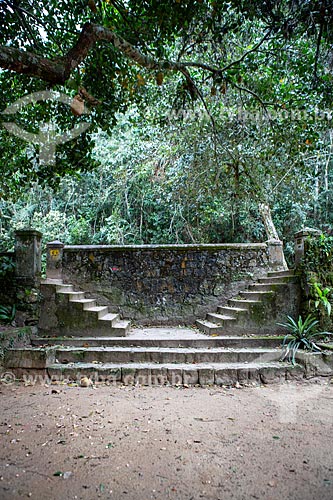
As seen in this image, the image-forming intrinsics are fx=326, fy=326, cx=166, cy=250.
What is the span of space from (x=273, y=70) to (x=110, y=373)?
4861mm

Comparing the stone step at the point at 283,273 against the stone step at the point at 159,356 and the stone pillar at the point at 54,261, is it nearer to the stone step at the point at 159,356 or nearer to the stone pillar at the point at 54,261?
the stone step at the point at 159,356

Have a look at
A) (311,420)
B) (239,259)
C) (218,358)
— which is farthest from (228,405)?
(239,259)

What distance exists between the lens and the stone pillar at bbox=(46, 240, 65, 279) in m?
6.33

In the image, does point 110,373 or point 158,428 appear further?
point 110,373

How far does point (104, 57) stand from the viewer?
4.26 m

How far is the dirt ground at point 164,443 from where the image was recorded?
6.62 feet

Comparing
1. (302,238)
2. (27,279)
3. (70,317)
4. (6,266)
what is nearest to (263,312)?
(302,238)

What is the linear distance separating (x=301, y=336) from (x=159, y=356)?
216 cm

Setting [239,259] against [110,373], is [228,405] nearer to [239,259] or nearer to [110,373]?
[110,373]

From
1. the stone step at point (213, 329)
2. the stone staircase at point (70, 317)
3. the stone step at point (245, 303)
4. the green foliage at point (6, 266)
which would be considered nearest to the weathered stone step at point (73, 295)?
the stone staircase at point (70, 317)

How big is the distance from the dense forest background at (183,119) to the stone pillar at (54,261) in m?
1.19

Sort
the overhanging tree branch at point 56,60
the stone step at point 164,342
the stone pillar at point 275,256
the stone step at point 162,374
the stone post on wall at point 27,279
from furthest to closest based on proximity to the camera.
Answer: the stone pillar at point 275,256 < the stone post on wall at point 27,279 < the stone step at point 164,342 < the stone step at point 162,374 < the overhanging tree branch at point 56,60

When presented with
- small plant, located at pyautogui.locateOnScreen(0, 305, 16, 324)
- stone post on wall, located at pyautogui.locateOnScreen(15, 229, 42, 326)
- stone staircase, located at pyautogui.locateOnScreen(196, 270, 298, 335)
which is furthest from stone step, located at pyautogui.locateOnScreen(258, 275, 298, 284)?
small plant, located at pyautogui.locateOnScreen(0, 305, 16, 324)

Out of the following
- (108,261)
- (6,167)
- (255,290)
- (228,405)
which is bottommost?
(228,405)
